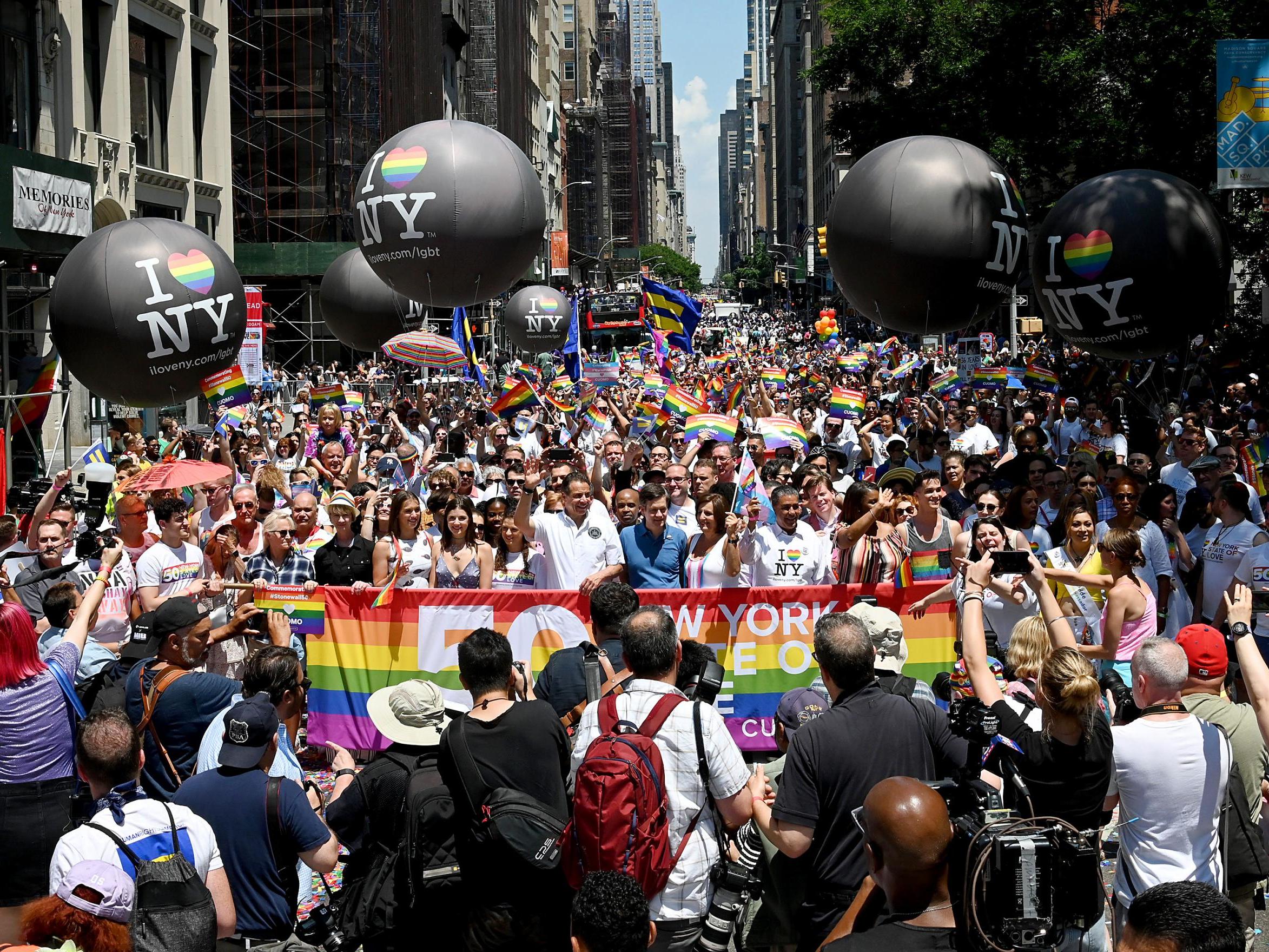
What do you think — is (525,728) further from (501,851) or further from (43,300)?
(43,300)

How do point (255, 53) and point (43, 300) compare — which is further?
point (255, 53)

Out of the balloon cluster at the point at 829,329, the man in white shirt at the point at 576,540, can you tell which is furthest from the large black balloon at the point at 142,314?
the balloon cluster at the point at 829,329

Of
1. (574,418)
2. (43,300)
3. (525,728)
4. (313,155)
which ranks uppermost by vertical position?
(313,155)

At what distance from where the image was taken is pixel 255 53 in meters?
44.5

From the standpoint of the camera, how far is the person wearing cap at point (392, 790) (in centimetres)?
447

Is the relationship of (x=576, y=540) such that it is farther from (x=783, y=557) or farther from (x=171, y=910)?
(x=171, y=910)

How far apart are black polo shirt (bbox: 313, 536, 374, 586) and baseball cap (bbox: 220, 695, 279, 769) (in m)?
4.22

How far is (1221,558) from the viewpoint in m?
8.57

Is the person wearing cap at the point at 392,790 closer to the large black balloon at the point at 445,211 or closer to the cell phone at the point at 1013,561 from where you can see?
the cell phone at the point at 1013,561

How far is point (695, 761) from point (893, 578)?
4258 mm

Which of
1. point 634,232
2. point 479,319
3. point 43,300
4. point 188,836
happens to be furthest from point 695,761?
point 634,232

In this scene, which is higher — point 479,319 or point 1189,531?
point 479,319

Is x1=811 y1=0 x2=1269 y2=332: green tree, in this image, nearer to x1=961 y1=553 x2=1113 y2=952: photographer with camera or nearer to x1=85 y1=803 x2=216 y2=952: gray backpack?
x1=961 y1=553 x2=1113 y2=952: photographer with camera

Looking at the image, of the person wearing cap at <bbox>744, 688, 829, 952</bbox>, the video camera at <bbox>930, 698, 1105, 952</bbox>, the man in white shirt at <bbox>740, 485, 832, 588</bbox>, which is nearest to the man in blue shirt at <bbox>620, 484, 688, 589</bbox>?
the man in white shirt at <bbox>740, 485, 832, 588</bbox>
